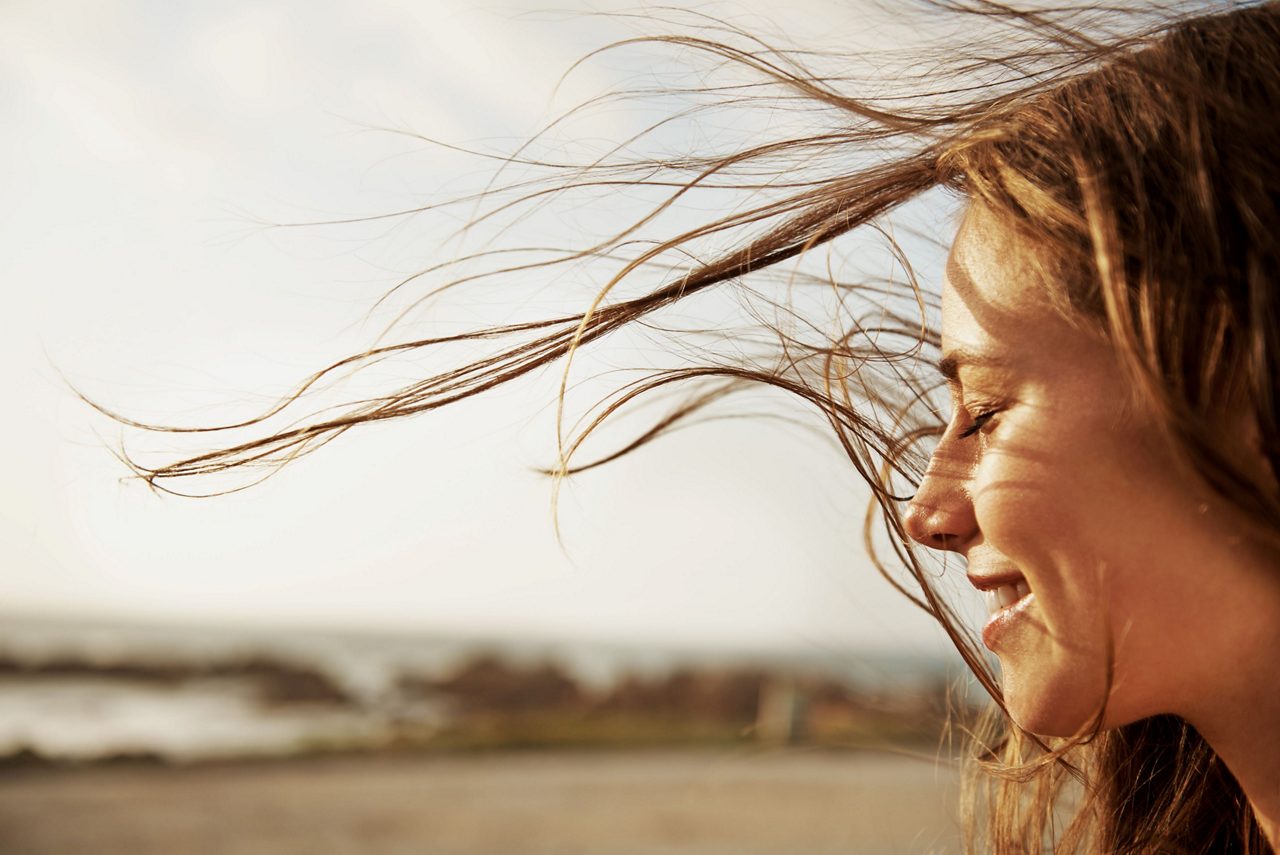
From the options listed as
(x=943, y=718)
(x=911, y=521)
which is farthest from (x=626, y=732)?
(x=911, y=521)

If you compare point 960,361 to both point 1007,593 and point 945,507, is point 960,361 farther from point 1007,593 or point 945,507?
point 1007,593

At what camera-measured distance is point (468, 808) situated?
880 cm

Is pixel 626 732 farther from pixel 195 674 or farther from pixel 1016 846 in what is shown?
pixel 1016 846

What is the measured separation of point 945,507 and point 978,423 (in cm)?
15

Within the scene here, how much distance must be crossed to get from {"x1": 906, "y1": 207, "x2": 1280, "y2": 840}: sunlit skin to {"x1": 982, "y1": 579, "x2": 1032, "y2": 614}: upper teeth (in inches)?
1.0

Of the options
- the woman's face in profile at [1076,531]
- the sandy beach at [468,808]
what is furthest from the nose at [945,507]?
the sandy beach at [468,808]

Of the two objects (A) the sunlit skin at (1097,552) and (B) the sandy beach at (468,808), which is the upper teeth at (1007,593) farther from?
(B) the sandy beach at (468,808)

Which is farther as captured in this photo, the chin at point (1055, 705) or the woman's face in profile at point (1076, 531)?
the chin at point (1055, 705)

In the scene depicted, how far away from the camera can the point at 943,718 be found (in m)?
2.98

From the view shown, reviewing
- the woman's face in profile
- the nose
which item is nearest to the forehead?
the woman's face in profile

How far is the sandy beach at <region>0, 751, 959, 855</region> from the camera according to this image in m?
7.64

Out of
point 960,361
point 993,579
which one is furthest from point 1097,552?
point 960,361

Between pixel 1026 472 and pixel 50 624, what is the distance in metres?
23.1

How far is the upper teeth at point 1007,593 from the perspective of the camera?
1732 millimetres
